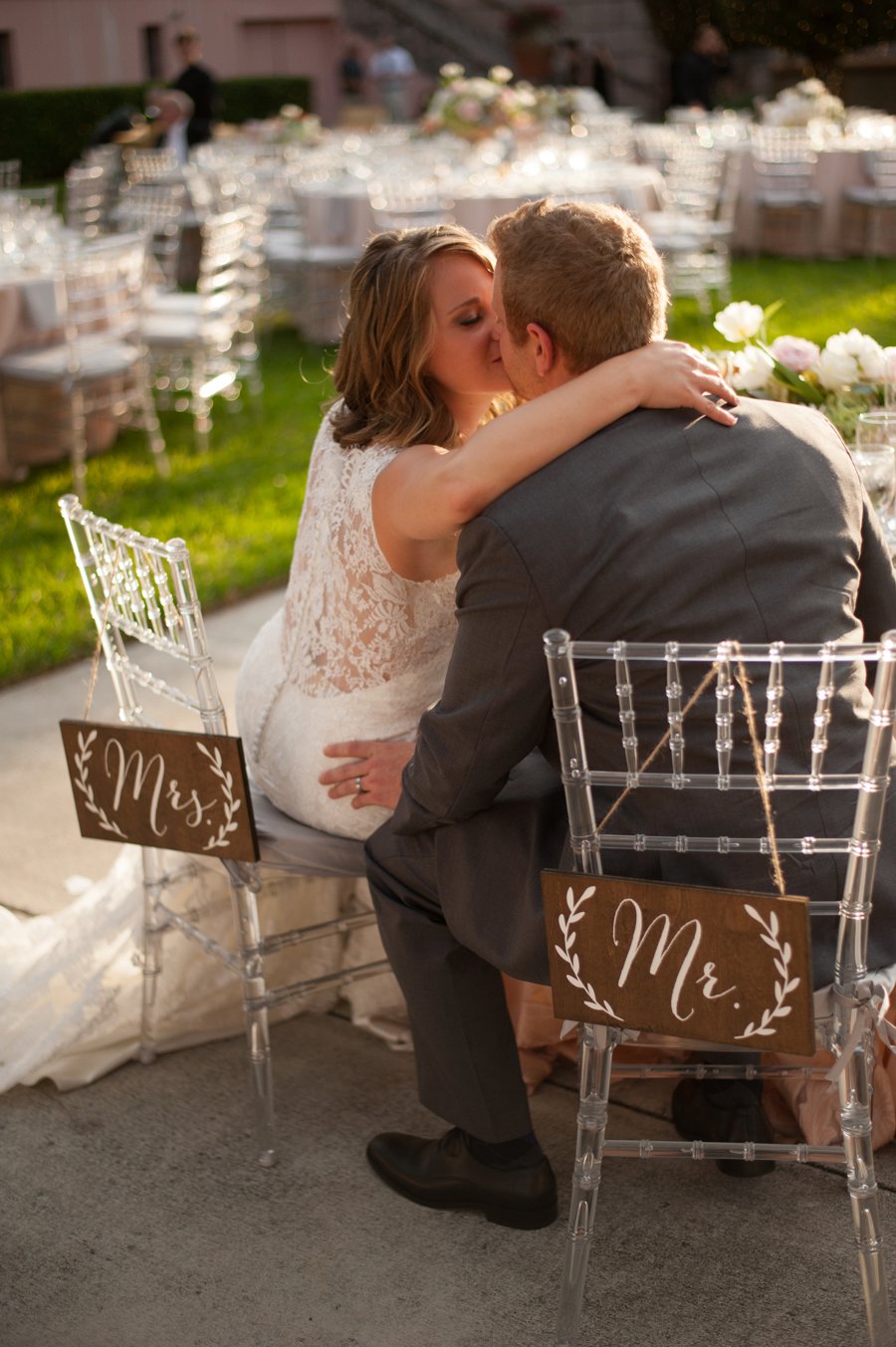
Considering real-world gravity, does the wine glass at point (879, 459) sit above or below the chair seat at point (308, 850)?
above

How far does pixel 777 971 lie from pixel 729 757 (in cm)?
25

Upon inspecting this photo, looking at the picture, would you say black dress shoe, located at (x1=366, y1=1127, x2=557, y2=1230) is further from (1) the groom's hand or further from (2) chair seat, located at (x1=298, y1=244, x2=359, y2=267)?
(2) chair seat, located at (x1=298, y1=244, x2=359, y2=267)

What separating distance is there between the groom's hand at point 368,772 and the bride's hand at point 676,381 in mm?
773

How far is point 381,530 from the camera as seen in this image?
2.33 meters

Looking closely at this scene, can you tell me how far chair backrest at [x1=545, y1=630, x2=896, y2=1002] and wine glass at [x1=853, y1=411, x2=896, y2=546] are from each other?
0.68m

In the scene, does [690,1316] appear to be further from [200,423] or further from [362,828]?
[200,423]

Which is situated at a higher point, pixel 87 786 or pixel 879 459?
pixel 879 459

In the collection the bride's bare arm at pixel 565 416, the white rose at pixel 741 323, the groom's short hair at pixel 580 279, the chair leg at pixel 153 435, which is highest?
the groom's short hair at pixel 580 279

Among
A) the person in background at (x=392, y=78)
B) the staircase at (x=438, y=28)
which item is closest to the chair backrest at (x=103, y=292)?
the person in background at (x=392, y=78)

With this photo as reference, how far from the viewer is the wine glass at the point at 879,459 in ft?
8.41

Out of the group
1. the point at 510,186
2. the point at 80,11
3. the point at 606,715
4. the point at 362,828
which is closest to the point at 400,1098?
the point at 362,828

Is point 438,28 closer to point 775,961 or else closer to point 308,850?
point 308,850

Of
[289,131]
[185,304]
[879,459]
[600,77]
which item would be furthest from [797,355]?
[600,77]

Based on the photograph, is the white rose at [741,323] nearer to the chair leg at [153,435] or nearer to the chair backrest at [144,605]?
the chair backrest at [144,605]
